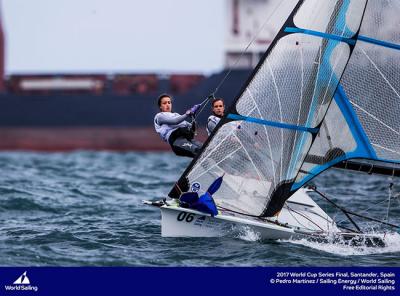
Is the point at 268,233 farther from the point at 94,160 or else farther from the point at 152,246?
the point at 94,160

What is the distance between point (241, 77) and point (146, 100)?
14.4ft

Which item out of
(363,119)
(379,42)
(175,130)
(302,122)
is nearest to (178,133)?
(175,130)

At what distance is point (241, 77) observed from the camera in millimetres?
37625

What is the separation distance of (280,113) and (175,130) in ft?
5.39

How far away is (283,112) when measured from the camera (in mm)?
11773

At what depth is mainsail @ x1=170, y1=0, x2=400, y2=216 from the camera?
11734mm

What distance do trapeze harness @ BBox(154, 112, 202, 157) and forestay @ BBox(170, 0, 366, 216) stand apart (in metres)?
0.68

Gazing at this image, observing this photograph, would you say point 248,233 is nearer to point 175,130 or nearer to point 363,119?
point 175,130
